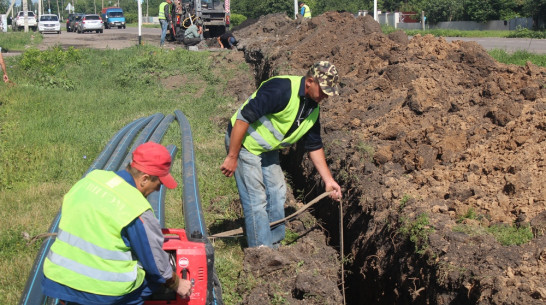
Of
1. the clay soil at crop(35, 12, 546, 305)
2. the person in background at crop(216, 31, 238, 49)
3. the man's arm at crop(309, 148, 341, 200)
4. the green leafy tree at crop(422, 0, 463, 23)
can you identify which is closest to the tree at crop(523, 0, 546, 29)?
the green leafy tree at crop(422, 0, 463, 23)

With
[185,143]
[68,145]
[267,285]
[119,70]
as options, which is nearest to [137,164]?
[267,285]

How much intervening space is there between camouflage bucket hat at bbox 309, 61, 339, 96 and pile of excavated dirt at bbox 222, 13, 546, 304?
1279 millimetres

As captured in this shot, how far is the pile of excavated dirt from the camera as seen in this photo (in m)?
4.33

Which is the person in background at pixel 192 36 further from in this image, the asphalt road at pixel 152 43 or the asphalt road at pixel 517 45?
the asphalt road at pixel 517 45

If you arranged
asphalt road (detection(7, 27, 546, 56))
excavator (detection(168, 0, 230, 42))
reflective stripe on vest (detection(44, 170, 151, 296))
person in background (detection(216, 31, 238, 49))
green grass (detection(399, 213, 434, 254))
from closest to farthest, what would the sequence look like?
reflective stripe on vest (detection(44, 170, 151, 296)) → green grass (detection(399, 213, 434, 254)) → asphalt road (detection(7, 27, 546, 56)) → person in background (detection(216, 31, 238, 49)) → excavator (detection(168, 0, 230, 42))

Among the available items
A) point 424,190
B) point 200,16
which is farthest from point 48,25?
point 424,190

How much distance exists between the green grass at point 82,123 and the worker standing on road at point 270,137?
0.59 meters

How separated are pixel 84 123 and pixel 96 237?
8207 mm

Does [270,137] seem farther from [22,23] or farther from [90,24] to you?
[22,23]

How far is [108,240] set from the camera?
3199 millimetres

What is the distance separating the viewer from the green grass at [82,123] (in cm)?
628

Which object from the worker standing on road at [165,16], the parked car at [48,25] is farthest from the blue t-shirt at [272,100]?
the parked car at [48,25]

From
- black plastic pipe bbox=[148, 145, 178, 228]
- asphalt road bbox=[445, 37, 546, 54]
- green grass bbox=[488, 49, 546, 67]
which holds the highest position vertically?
asphalt road bbox=[445, 37, 546, 54]

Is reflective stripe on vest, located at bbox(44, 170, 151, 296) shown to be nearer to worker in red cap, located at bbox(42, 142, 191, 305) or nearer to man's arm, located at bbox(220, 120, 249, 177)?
worker in red cap, located at bbox(42, 142, 191, 305)
